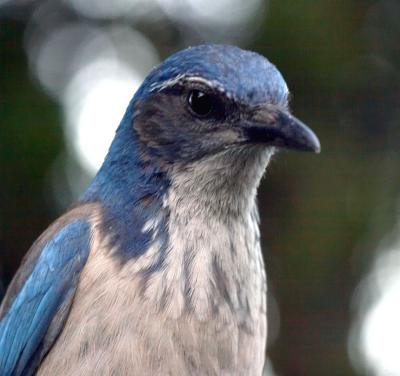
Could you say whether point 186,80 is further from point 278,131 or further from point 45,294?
point 45,294

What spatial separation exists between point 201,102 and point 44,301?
1050mm

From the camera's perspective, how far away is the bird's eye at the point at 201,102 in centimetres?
451

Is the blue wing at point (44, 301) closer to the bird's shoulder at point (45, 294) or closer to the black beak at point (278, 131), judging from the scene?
the bird's shoulder at point (45, 294)

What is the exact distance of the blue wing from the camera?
455 centimetres

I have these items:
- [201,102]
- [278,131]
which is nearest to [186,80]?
[201,102]

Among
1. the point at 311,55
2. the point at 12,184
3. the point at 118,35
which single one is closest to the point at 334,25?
the point at 311,55

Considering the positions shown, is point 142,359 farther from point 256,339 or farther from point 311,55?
point 311,55

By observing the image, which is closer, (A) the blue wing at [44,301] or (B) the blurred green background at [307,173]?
(A) the blue wing at [44,301]

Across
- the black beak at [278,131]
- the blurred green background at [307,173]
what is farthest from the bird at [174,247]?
the blurred green background at [307,173]

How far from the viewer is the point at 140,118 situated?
4836mm

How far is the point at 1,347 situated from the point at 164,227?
0.93 m

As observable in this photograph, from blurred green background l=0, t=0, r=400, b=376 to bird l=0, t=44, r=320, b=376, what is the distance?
3.27 m

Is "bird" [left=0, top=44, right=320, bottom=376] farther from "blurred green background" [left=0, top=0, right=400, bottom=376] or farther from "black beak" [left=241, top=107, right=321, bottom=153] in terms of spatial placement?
"blurred green background" [left=0, top=0, right=400, bottom=376]

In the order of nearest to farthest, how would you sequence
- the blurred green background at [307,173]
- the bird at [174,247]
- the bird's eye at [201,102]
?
1. the bird at [174,247]
2. the bird's eye at [201,102]
3. the blurred green background at [307,173]
